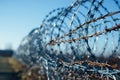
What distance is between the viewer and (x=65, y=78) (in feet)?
25.5

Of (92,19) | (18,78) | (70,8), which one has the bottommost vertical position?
(18,78)

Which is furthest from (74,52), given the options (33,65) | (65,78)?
(33,65)

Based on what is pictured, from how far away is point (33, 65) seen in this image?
53.6 feet

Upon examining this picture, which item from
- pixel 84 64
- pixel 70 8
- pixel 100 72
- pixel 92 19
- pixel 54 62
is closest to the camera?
pixel 100 72

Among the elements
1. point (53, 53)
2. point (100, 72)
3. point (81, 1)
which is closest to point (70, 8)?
point (81, 1)

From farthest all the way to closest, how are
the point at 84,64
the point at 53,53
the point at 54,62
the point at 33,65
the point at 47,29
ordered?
the point at 33,65
the point at 47,29
the point at 53,53
the point at 54,62
the point at 84,64

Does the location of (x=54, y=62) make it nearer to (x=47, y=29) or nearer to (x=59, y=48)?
(x=59, y=48)

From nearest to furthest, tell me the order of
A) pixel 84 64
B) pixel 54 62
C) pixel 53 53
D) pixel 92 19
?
pixel 92 19, pixel 84 64, pixel 54 62, pixel 53 53

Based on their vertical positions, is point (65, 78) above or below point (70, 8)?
below

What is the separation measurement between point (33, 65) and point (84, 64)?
9836 millimetres

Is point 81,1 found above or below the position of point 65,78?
above

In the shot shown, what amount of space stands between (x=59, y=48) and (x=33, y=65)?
7.97 meters

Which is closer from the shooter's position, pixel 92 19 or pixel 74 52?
pixel 92 19

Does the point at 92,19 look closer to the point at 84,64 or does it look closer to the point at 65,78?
the point at 84,64
